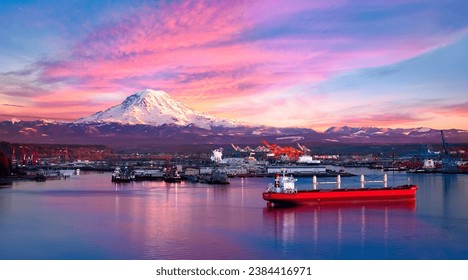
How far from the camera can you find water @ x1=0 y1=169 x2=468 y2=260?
5.70m

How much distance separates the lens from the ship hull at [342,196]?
10078 mm

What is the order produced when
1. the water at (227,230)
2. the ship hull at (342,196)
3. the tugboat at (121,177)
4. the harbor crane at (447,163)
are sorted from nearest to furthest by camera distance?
the water at (227,230), the ship hull at (342,196), the tugboat at (121,177), the harbor crane at (447,163)

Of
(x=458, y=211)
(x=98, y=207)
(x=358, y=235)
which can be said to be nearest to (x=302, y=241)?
(x=358, y=235)

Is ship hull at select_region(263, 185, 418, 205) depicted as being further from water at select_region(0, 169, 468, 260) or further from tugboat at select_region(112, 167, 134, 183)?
tugboat at select_region(112, 167, 134, 183)

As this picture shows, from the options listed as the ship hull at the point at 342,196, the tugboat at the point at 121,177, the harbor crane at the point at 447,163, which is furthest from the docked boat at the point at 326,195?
the harbor crane at the point at 447,163

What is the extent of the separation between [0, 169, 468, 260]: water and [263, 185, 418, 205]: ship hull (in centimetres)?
37

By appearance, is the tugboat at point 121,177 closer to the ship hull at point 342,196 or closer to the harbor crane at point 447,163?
the ship hull at point 342,196

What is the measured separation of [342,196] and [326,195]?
1.08 ft

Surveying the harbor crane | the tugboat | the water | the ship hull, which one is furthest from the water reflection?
the harbor crane

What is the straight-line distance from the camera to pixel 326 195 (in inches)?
413

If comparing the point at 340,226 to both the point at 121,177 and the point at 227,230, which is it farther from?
the point at 121,177

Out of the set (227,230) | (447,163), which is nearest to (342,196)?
(227,230)

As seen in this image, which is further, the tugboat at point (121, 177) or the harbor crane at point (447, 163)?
the harbor crane at point (447, 163)

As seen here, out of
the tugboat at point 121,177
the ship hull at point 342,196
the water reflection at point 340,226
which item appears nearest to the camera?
the water reflection at point 340,226
